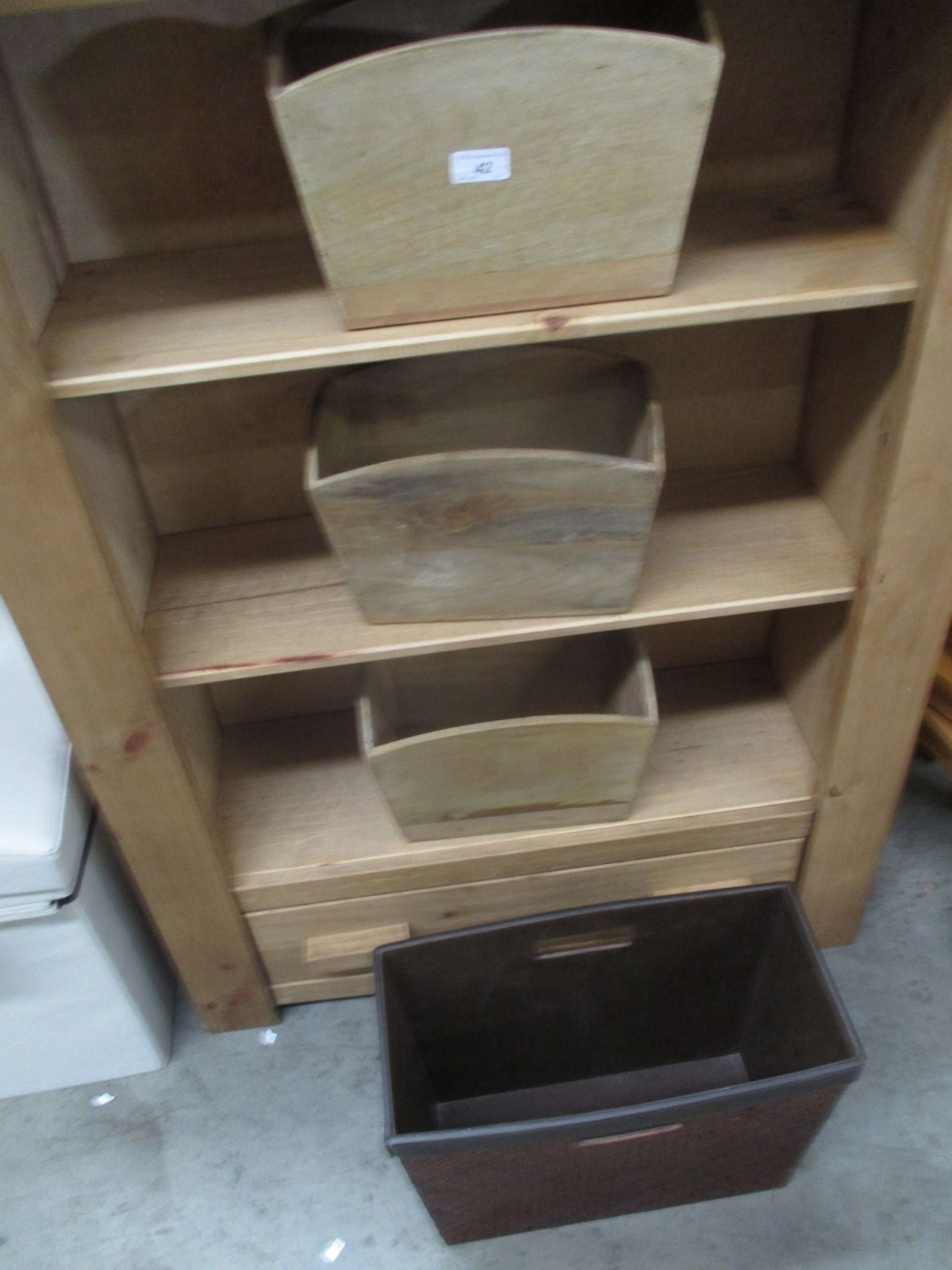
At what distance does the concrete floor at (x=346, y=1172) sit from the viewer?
3.64 ft

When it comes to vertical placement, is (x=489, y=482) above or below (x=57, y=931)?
above

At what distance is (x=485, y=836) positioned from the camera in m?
1.17

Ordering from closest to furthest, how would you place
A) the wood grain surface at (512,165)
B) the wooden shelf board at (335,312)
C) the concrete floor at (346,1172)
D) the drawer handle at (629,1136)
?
the wood grain surface at (512,165), the wooden shelf board at (335,312), the drawer handle at (629,1136), the concrete floor at (346,1172)

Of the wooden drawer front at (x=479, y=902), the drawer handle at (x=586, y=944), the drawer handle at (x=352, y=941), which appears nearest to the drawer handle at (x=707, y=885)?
the wooden drawer front at (x=479, y=902)

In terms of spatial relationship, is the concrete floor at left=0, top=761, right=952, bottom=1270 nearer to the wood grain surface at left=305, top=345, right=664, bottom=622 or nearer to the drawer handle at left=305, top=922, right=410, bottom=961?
the drawer handle at left=305, top=922, right=410, bottom=961

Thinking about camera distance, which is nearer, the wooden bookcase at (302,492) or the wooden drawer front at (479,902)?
the wooden bookcase at (302,492)

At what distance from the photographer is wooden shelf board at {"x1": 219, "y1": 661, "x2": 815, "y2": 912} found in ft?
3.85

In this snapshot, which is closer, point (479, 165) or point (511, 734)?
point (479, 165)

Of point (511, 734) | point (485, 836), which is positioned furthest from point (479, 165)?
point (485, 836)

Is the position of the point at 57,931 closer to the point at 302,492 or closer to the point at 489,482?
the point at 302,492

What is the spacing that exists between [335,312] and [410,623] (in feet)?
1.05

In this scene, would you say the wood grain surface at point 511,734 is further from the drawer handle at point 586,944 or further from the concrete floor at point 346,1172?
the concrete floor at point 346,1172

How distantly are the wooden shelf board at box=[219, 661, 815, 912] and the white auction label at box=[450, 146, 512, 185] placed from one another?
737mm

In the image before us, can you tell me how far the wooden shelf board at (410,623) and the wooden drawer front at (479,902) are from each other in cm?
37
